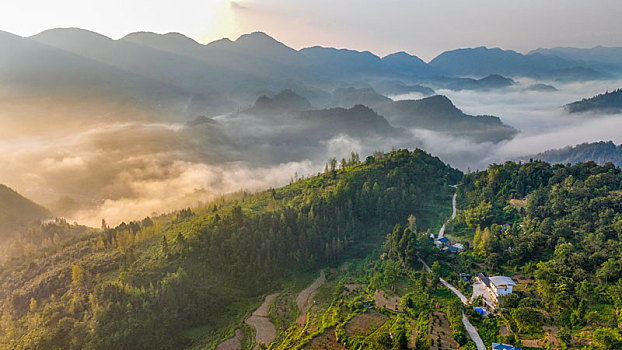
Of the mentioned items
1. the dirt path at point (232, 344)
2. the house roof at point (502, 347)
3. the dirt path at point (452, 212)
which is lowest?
the dirt path at point (232, 344)

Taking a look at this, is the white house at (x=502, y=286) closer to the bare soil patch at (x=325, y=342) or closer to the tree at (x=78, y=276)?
the bare soil patch at (x=325, y=342)

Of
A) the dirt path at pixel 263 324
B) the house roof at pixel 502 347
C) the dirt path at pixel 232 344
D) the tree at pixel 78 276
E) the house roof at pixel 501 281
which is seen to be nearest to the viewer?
the house roof at pixel 502 347

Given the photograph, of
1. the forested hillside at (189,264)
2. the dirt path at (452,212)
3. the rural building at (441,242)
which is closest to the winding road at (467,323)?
the rural building at (441,242)

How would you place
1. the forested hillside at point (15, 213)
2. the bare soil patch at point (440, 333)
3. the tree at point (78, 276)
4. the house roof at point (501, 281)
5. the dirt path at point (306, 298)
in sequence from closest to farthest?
the bare soil patch at point (440, 333) < the house roof at point (501, 281) < the dirt path at point (306, 298) < the tree at point (78, 276) < the forested hillside at point (15, 213)

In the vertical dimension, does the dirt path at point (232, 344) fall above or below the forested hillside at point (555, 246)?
below

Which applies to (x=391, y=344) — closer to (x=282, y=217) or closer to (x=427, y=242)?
(x=427, y=242)

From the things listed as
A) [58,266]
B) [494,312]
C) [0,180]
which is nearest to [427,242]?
[494,312]
